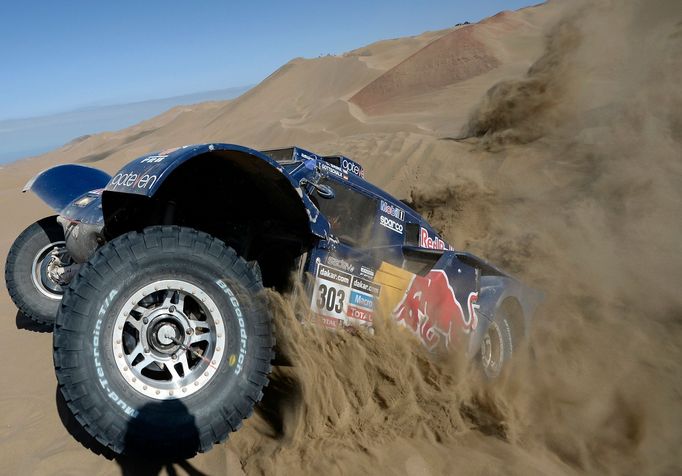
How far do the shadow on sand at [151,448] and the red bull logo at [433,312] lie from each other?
1617 mm

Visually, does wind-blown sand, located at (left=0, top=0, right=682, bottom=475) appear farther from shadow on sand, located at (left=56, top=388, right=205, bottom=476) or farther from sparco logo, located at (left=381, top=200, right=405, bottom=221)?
sparco logo, located at (left=381, top=200, right=405, bottom=221)

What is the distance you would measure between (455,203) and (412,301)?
4.09m

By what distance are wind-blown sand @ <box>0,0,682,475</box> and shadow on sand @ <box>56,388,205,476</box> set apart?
0.03 meters

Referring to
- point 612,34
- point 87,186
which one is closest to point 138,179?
point 87,186

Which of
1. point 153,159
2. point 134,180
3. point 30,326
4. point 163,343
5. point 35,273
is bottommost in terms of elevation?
point 30,326

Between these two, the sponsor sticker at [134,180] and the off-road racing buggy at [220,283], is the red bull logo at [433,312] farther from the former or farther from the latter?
the sponsor sticker at [134,180]

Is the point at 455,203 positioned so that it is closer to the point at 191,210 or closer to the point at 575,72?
the point at 575,72

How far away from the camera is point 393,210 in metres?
4.13

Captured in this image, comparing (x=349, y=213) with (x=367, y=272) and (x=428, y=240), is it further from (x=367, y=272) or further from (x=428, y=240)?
(x=428, y=240)

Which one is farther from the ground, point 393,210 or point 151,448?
point 393,210

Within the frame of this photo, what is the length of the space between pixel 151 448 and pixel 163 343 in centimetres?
49

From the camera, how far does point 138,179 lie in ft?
9.20

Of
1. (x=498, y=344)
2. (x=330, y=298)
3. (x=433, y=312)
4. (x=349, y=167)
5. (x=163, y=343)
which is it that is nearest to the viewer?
(x=163, y=343)

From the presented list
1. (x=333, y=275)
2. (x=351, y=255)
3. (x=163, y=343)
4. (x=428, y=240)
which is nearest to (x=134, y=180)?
(x=163, y=343)
